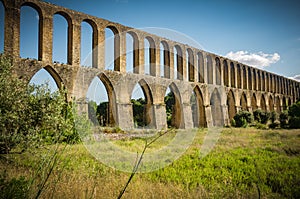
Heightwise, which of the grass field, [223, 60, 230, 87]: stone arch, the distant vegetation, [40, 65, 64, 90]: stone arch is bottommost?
the grass field

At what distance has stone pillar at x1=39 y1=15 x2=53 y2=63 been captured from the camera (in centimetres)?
1508

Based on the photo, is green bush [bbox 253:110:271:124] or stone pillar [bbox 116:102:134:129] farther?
green bush [bbox 253:110:271:124]

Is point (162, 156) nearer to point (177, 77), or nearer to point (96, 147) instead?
point (96, 147)

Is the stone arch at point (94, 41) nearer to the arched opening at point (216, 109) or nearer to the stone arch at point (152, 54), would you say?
the stone arch at point (152, 54)

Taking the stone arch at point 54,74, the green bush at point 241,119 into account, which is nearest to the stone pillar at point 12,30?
the stone arch at point 54,74

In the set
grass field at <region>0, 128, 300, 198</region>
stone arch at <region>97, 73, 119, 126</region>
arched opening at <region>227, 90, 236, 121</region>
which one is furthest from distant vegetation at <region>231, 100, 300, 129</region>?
stone arch at <region>97, 73, 119, 126</region>

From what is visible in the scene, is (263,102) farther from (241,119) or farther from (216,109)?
(241,119)

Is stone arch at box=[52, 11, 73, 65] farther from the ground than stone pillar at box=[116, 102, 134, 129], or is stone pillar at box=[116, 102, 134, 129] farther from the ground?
stone arch at box=[52, 11, 73, 65]

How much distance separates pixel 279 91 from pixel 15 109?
4247cm

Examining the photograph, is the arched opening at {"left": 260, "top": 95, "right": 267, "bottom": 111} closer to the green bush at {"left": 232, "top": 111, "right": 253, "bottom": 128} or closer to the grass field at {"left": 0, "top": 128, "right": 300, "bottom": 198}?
the green bush at {"left": 232, "top": 111, "right": 253, "bottom": 128}

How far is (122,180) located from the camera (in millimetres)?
4844

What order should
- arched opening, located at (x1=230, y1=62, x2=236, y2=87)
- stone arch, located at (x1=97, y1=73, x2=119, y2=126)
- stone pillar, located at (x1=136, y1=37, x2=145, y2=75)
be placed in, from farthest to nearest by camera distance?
arched opening, located at (x1=230, y1=62, x2=236, y2=87) → stone pillar, located at (x1=136, y1=37, x2=145, y2=75) → stone arch, located at (x1=97, y1=73, x2=119, y2=126)

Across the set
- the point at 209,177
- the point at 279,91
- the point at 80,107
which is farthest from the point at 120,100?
the point at 279,91

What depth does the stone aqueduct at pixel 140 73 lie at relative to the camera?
49.5 feet
